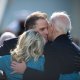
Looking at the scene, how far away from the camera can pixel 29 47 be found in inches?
378

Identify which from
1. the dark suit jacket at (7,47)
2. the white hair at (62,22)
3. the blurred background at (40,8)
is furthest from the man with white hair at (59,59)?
the blurred background at (40,8)

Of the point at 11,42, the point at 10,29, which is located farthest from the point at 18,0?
the point at 11,42

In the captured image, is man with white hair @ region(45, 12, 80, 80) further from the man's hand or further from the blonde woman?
the man's hand

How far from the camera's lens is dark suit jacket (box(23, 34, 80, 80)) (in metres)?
9.61

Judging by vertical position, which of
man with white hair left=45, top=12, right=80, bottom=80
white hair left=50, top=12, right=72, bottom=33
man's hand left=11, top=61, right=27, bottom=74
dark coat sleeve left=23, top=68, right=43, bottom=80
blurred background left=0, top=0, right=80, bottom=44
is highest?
blurred background left=0, top=0, right=80, bottom=44

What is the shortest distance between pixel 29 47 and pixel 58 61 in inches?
16.3

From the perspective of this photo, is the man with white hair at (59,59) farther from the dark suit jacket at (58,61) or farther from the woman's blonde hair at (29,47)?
the woman's blonde hair at (29,47)

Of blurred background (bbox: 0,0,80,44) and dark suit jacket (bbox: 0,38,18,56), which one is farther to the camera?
blurred background (bbox: 0,0,80,44)

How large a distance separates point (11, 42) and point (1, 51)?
192 mm

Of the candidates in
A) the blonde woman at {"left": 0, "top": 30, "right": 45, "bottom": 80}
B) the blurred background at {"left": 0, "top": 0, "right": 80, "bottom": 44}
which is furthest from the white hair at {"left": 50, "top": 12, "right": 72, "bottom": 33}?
the blurred background at {"left": 0, "top": 0, "right": 80, "bottom": 44}

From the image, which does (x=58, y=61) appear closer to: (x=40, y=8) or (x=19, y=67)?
(x=19, y=67)

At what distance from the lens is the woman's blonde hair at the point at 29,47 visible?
9594 mm

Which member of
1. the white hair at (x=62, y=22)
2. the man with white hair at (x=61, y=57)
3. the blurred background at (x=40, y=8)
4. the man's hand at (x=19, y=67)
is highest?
the blurred background at (x=40, y=8)

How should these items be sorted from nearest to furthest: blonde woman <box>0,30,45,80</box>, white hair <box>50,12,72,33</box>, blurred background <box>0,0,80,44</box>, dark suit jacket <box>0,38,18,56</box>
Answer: blonde woman <box>0,30,45,80</box>, white hair <box>50,12,72,33</box>, dark suit jacket <box>0,38,18,56</box>, blurred background <box>0,0,80,44</box>
